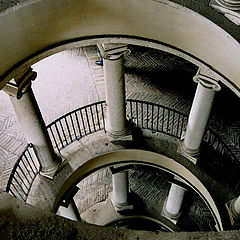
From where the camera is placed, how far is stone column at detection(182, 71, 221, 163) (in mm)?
6547

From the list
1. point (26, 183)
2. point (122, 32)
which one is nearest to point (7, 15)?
point (122, 32)

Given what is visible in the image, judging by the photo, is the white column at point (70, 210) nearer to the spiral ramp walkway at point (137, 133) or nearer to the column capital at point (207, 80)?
the spiral ramp walkway at point (137, 133)

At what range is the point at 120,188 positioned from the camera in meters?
11.0

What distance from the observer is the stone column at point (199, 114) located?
655cm

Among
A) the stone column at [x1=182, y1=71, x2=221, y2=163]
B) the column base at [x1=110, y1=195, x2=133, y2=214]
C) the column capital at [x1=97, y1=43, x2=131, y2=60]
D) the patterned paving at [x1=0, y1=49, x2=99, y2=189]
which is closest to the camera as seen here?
the stone column at [x1=182, y1=71, x2=221, y2=163]

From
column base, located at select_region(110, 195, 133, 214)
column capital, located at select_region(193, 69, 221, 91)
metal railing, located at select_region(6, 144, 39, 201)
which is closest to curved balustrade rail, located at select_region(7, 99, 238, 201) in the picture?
metal railing, located at select_region(6, 144, 39, 201)

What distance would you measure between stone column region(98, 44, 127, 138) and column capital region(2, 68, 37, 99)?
1.41 metres

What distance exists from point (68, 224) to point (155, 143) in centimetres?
672

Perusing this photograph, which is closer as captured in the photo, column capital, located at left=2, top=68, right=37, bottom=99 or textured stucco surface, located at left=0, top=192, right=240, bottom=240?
textured stucco surface, located at left=0, top=192, right=240, bottom=240

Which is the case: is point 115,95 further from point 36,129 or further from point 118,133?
point 36,129

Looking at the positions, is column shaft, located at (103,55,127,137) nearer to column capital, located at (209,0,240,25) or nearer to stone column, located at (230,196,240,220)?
column capital, located at (209,0,240,25)

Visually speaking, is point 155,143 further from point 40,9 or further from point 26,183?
point 40,9

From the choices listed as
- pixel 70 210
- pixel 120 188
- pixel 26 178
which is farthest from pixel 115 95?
pixel 120 188

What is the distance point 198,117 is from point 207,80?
1.23 meters
